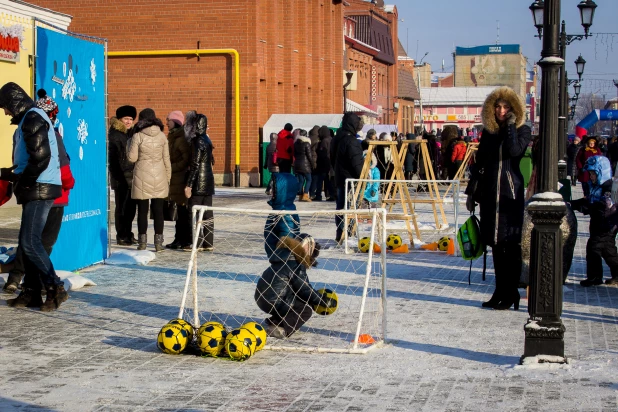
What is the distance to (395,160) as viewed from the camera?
50.1ft

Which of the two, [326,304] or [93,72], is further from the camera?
[93,72]

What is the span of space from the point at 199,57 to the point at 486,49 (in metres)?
148

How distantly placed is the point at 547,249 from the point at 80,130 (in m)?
6.43

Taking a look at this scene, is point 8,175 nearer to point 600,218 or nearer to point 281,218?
point 281,218

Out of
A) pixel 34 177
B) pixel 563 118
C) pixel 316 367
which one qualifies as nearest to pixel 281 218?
pixel 316 367

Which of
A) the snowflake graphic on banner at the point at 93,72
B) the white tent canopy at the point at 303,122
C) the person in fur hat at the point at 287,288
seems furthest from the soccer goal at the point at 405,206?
the white tent canopy at the point at 303,122

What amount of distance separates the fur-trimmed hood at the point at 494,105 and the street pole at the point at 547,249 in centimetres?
204

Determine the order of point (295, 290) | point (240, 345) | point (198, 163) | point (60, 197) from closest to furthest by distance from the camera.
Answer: point (240, 345) → point (295, 290) → point (60, 197) → point (198, 163)

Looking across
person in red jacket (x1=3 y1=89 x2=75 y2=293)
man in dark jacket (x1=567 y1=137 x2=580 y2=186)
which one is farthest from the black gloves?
man in dark jacket (x1=567 y1=137 x2=580 y2=186)

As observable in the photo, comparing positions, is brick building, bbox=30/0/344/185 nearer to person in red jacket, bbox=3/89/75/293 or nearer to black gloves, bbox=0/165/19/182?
person in red jacket, bbox=3/89/75/293

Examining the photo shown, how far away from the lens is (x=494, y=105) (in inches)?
365

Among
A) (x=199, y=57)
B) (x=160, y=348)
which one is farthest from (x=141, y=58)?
(x=160, y=348)

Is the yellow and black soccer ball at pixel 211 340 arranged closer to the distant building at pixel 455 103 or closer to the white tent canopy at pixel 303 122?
the white tent canopy at pixel 303 122

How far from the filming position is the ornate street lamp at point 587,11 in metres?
24.3
